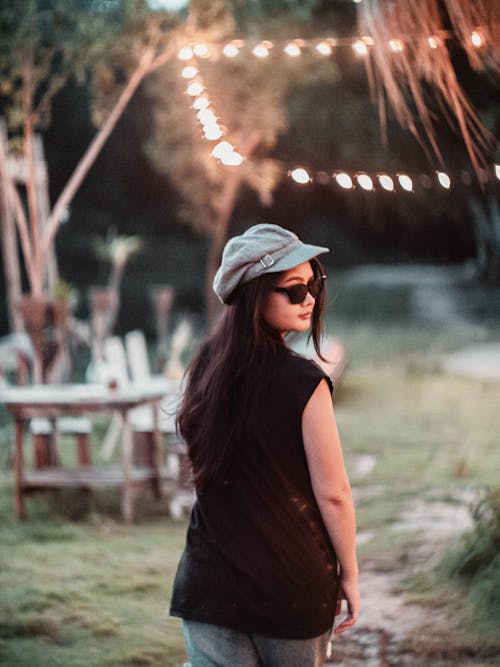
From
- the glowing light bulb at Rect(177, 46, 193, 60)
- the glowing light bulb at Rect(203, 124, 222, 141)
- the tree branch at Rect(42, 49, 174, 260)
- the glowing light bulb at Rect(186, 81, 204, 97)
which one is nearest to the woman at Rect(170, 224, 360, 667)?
the glowing light bulb at Rect(203, 124, 222, 141)

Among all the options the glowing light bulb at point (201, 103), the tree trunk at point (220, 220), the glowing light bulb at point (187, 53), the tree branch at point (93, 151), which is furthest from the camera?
the tree trunk at point (220, 220)

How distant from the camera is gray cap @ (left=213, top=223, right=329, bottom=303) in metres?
2.18

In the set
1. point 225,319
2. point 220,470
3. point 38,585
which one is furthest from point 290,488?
point 38,585

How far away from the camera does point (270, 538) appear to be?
6.91 ft

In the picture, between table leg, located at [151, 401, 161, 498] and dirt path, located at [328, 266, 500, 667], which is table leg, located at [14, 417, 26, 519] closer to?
table leg, located at [151, 401, 161, 498]

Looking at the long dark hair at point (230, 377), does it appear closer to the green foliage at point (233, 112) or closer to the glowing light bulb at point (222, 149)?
the glowing light bulb at point (222, 149)

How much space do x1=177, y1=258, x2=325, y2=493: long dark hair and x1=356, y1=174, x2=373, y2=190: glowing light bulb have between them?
1386 millimetres

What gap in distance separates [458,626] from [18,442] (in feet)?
11.4

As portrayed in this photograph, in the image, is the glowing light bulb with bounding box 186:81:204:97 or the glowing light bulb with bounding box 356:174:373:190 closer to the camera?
the glowing light bulb with bounding box 356:174:373:190

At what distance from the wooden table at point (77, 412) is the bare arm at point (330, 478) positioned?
13.8 ft

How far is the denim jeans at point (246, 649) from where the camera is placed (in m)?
2.10

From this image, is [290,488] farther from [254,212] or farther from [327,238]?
[327,238]

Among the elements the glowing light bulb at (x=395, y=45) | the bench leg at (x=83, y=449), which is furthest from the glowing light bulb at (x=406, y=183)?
the bench leg at (x=83, y=449)

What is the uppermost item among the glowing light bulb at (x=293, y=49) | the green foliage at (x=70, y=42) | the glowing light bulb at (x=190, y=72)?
the green foliage at (x=70, y=42)
